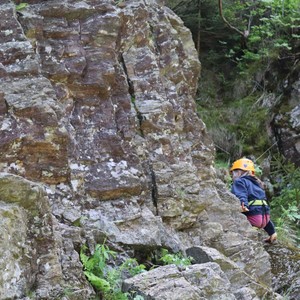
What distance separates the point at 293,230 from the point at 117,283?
294 inches

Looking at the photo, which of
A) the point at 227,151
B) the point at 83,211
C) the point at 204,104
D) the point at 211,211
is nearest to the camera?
the point at 83,211

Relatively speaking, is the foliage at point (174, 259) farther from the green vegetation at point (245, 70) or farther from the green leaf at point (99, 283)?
the green vegetation at point (245, 70)

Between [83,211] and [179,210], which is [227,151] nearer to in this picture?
[179,210]

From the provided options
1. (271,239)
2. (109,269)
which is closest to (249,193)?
(271,239)

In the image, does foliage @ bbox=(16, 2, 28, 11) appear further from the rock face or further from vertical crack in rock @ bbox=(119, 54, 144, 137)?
vertical crack in rock @ bbox=(119, 54, 144, 137)

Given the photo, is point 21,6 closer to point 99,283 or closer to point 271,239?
point 99,283

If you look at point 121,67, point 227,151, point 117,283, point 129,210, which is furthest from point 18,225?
point 227,151

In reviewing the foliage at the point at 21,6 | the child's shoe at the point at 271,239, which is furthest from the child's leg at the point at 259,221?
the foliage at the point at 21,6

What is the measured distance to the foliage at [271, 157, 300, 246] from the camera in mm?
10703

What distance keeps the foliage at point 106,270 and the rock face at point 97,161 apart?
16 centimetres

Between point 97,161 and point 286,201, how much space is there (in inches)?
306

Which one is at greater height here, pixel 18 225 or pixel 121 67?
pixel 18 225

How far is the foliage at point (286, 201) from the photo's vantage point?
10703mm

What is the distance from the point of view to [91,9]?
7012mm
